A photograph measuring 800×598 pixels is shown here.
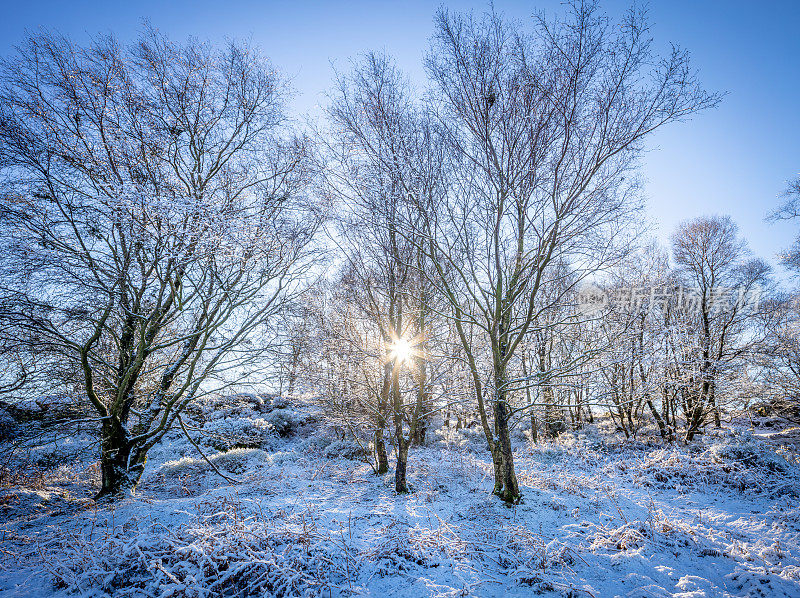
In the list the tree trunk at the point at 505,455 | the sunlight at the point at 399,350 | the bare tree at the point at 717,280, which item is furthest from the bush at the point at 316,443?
the bare tree at the point at 717,280

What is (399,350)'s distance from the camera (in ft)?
25.0

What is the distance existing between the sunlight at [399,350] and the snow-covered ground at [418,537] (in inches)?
121

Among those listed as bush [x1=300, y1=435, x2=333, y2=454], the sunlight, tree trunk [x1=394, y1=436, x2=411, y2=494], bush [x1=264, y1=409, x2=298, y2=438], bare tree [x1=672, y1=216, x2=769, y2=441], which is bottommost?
bush [x1=300, y1=435, x2=333, y2=454]

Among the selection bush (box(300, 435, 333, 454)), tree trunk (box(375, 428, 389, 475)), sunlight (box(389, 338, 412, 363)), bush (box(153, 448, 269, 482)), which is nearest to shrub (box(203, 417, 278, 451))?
bush (box(153, 448, 269, 482))

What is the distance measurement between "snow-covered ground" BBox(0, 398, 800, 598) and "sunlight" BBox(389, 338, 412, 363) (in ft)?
10.1

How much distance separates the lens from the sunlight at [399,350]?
7.59 meters

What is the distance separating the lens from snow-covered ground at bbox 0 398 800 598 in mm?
3521

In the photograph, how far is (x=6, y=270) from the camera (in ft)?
16.8

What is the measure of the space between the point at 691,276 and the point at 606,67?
13.3 meters

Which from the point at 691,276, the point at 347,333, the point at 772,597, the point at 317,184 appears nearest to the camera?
the point at 772,597

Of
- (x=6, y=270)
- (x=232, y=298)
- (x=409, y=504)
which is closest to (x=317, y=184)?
(x=232, y=298)

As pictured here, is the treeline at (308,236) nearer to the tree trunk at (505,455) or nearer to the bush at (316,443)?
the tree trunk at (505,455)

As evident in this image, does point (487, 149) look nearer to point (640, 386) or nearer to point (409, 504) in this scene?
point (640, 386)

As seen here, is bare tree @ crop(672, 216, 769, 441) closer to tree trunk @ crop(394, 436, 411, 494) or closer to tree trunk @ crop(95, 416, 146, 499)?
tree trunk @ crop(394, 436, 411, 494)
